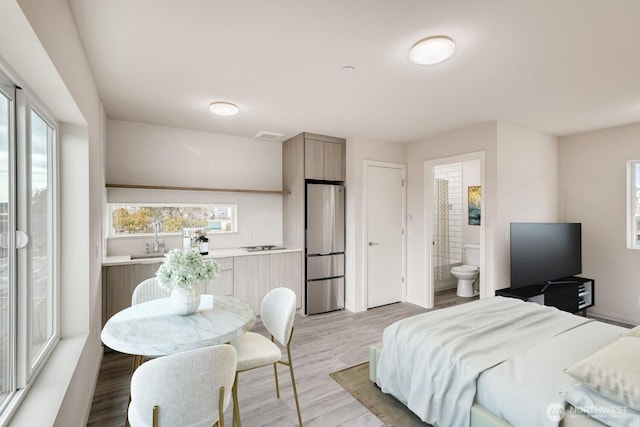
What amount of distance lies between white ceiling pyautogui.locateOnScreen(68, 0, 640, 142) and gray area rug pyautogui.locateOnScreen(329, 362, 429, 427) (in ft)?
8.07

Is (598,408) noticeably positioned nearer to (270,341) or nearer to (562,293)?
(270,341)

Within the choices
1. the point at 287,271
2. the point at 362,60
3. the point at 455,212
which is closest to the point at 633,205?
the point at 455,212

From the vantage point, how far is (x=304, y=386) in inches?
98.4

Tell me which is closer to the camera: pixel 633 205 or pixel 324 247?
pixel 633 205

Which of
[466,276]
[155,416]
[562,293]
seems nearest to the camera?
[155,416]

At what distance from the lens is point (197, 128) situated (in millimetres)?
3969

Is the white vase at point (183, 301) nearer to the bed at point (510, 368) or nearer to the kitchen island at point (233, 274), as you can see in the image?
the bed at point (510, 368)

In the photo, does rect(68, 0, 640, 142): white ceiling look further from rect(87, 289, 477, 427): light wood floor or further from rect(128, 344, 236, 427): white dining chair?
rect(87, 289, 477, 427): light wood floor

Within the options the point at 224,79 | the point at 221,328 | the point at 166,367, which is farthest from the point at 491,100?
the point at 166,367

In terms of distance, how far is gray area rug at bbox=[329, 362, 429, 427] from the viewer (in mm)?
2098

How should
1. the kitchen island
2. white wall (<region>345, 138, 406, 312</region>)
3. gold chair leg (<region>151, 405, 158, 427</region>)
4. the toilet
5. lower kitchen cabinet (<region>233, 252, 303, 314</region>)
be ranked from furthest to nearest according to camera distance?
the toilet
white wall (<region>345, 138, 406, 312</region>)
lower kitchen cabinet (<region>233, 252, 303, 314</region>)
the kitchen island
gold chair leg (<region>151, 405, 158, 427</region>)

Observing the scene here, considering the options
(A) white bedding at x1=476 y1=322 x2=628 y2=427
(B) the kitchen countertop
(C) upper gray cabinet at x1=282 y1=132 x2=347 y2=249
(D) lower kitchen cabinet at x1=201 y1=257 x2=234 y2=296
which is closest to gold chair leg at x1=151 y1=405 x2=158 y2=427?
(A) white bedding at x1=476 y1=322 x2=628 y2=427

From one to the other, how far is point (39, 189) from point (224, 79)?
147cm

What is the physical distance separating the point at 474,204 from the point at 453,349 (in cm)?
416
